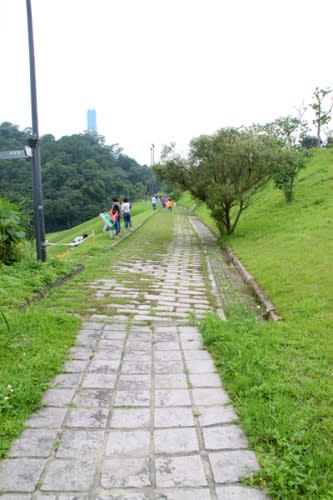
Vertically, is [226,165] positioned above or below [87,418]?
above

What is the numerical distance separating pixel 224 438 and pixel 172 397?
24.3 inches

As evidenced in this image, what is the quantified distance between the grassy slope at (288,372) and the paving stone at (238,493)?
74 mm

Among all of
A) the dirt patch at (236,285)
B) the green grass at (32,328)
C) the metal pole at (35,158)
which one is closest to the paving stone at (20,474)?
the green grass at (32,328)

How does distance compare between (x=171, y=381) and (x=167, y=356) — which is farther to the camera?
(x=167, y=356)

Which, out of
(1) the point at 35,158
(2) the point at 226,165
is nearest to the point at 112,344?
(1) the point at 35,158

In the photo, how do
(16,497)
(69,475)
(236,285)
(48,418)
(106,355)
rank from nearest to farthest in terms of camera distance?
(16,497), (69,475), (48,418), (106,355), (236,285)

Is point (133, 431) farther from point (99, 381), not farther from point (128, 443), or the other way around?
point (99, 381)

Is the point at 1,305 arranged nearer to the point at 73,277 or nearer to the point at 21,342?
the point at 21,342

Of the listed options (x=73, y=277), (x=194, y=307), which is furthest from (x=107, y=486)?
(x=73, y=277)

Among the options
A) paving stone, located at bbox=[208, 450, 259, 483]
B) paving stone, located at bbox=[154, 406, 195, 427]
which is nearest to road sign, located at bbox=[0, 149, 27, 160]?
paving stone, located at bbox=[154, 406, 195, 427]

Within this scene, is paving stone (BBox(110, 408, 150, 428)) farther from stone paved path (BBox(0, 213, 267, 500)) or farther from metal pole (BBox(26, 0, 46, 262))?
metal pole (BBox(26, 0, 46, 262))

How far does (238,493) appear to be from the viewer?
2.01 meters

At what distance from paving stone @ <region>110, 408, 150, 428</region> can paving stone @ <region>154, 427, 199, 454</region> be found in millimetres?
158

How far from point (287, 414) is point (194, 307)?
119 inches
